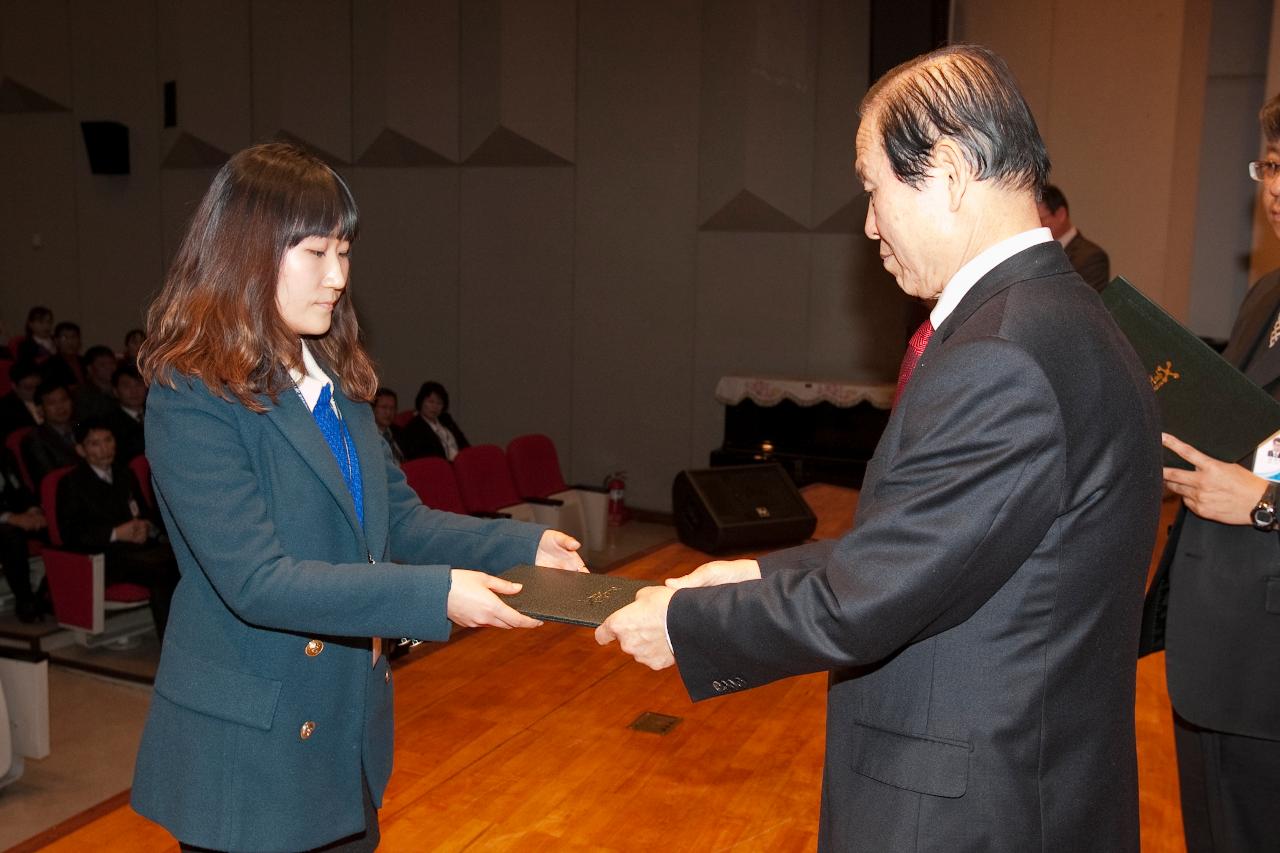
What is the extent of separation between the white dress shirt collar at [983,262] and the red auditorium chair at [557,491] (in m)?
4.95

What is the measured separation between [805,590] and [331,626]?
635 mm

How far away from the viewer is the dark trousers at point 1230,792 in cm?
203

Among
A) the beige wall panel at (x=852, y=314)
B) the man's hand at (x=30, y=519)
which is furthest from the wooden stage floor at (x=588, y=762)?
the beige wall panel at (x=852, y=314)

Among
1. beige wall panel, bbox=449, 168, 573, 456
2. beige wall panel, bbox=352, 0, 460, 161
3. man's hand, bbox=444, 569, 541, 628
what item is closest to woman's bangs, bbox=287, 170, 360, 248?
man's hand, bbox=444, 569, 541, 628

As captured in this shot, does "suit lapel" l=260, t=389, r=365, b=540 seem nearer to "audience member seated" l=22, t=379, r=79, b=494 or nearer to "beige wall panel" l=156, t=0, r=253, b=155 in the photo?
"audience member seated" l=22, t=379, r=79, b=494

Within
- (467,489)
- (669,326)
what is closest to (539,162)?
(669,326)

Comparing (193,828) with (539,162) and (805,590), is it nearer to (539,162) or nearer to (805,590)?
(805,590)

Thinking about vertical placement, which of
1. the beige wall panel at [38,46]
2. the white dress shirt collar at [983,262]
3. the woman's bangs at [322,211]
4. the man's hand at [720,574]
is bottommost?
the man's hand at [720,574]

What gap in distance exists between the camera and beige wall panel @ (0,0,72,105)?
11.0 metres

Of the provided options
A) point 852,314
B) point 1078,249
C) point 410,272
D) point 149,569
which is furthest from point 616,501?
point 1078,249

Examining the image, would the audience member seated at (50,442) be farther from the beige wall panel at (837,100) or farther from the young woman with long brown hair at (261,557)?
the young woman with long brown hair at (261,557)

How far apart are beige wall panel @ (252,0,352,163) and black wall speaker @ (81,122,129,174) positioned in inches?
66.9

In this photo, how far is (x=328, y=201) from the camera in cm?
156

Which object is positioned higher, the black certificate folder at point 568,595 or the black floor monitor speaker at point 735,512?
the black certificate folder at point 568,595
